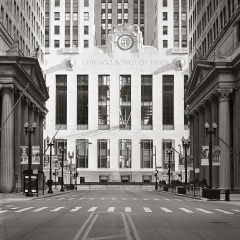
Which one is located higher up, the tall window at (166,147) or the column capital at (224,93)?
the column capital at (224,93)

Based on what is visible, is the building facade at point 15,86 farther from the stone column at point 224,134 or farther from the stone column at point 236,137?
the stone column at point 236,137

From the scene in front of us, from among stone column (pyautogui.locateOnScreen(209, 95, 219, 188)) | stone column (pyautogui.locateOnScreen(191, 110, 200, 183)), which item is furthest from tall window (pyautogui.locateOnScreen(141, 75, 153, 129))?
stone column (pyautogui.locateOnScreen(209, 95, 219, 188))

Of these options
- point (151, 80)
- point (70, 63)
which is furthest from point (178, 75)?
point (70, 63)

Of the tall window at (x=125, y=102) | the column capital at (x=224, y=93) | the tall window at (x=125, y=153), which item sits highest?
the tall window at (x=125, y=102)

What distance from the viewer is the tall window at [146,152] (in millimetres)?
143250

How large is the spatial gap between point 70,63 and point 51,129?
17931 millimetres

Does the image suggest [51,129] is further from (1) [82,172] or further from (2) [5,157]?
(2) [5,157]

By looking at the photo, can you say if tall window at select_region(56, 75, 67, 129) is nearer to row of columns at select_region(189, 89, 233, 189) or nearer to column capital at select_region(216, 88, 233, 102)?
row of columns at select_region(189, 89, 233, 189)

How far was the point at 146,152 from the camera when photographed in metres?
143

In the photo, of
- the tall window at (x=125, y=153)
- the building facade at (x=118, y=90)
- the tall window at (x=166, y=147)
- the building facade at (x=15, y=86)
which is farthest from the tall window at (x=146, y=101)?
the building facade at (x=15, y=86)

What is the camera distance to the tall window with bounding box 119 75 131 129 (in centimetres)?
14499

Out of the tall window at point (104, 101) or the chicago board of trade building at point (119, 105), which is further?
the tall window at point (104, 101)

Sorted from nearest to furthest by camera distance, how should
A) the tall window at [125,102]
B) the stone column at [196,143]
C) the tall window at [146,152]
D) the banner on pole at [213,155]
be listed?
the banner on pole at [213,155] < the stone column at [196,143] < the tall window at [146,152] < the tall window at [125,102]

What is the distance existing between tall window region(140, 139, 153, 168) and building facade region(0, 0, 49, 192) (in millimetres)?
61583
